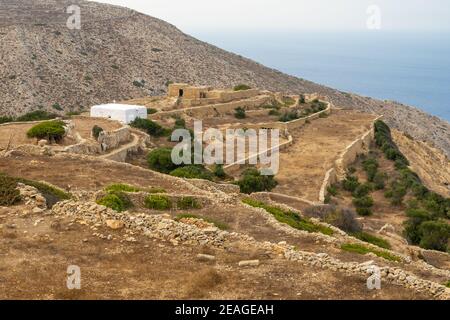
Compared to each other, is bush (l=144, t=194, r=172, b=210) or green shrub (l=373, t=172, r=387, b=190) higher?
bush (l=144, t=194, r=172, b=210)

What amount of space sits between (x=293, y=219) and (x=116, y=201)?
5097mm

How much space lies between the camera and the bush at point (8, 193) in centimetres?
1302

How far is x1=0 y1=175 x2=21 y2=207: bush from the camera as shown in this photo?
13.0 meters

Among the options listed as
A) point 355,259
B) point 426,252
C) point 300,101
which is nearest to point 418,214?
point 426,252

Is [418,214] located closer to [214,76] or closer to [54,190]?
[54,190]

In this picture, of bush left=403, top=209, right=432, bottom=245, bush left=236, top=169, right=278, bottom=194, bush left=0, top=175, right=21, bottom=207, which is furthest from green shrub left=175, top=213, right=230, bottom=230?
bush left=403, top=209, right=432, bottom=245

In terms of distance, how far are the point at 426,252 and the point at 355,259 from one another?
28.9 ft

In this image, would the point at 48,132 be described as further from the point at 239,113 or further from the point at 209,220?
the point at 239,113

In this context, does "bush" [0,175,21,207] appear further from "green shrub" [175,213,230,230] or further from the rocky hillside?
the rocky hillside

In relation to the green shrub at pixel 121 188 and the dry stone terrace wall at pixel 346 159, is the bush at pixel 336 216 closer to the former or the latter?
the green shrub at pixel 121 188

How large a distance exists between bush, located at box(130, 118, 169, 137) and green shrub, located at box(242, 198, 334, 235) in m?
18.4

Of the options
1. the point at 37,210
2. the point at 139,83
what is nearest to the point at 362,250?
the point at 37,210

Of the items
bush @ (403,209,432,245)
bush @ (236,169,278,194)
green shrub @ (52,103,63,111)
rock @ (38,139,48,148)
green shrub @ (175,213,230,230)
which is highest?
green shrub @ (175,213,230,230)

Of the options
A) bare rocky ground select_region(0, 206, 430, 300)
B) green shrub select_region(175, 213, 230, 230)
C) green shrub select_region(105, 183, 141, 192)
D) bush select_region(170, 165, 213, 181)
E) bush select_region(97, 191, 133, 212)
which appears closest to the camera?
bare rocky ground select_region(0, 206, 430, 300)
